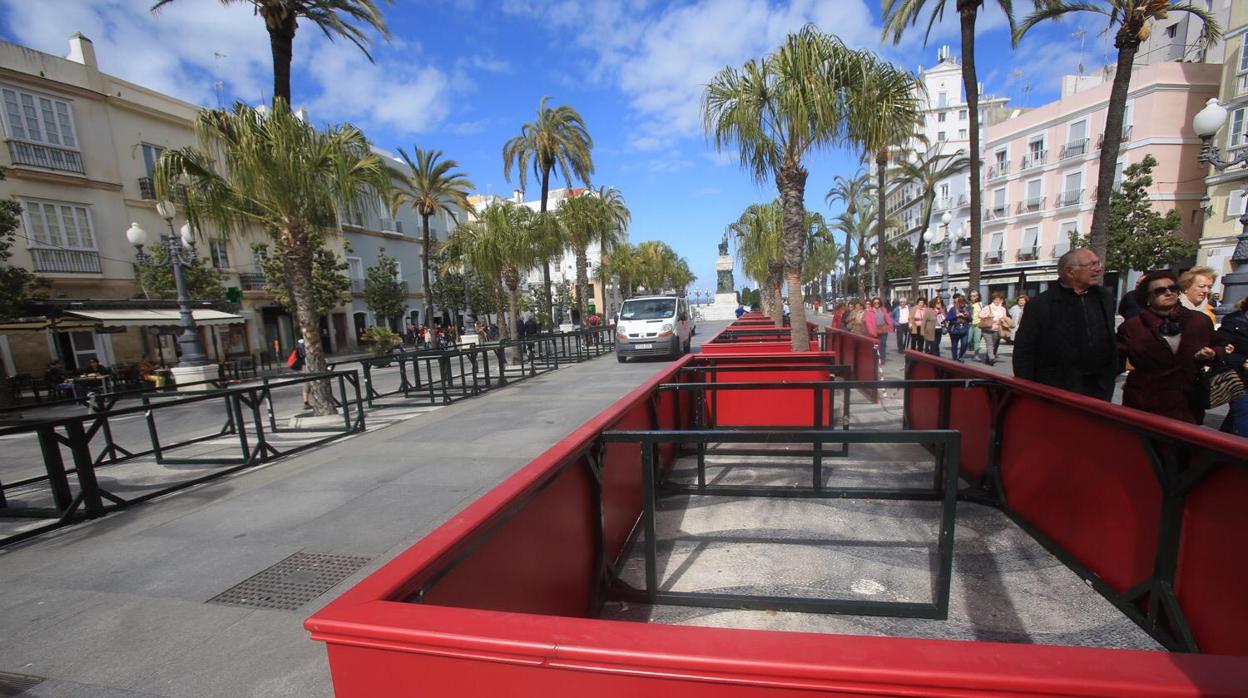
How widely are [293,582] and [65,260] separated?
77.7 feet

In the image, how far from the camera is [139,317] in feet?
53.7

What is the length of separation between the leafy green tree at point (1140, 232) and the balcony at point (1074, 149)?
9.33 meters

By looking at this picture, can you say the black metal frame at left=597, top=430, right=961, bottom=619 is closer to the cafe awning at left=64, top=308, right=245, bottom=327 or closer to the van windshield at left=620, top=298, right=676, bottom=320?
the van windshield at left=620, top=298, right=676, bottom=320

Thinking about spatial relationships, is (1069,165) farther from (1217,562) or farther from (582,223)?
(1217,562)

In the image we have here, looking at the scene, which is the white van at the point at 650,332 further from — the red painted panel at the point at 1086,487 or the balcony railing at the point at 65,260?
the balcony railing at the point at 65,260

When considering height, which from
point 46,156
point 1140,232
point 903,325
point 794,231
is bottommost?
point 903,325

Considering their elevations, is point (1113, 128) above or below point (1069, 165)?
below

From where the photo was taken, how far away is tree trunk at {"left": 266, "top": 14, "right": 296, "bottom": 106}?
8.69 m

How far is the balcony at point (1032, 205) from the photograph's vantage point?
35.8 metres

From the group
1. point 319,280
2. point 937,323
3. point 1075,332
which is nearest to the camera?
point 1075,332

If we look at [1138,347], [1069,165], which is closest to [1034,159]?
[1069,165]

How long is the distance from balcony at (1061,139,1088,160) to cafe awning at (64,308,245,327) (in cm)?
4829

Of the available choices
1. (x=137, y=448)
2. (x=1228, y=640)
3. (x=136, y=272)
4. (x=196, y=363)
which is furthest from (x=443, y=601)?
A: (x=136, y=272)

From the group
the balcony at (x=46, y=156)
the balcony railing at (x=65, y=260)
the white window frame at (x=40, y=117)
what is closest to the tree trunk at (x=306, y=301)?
the balcony railing at (x=65, y=260)
